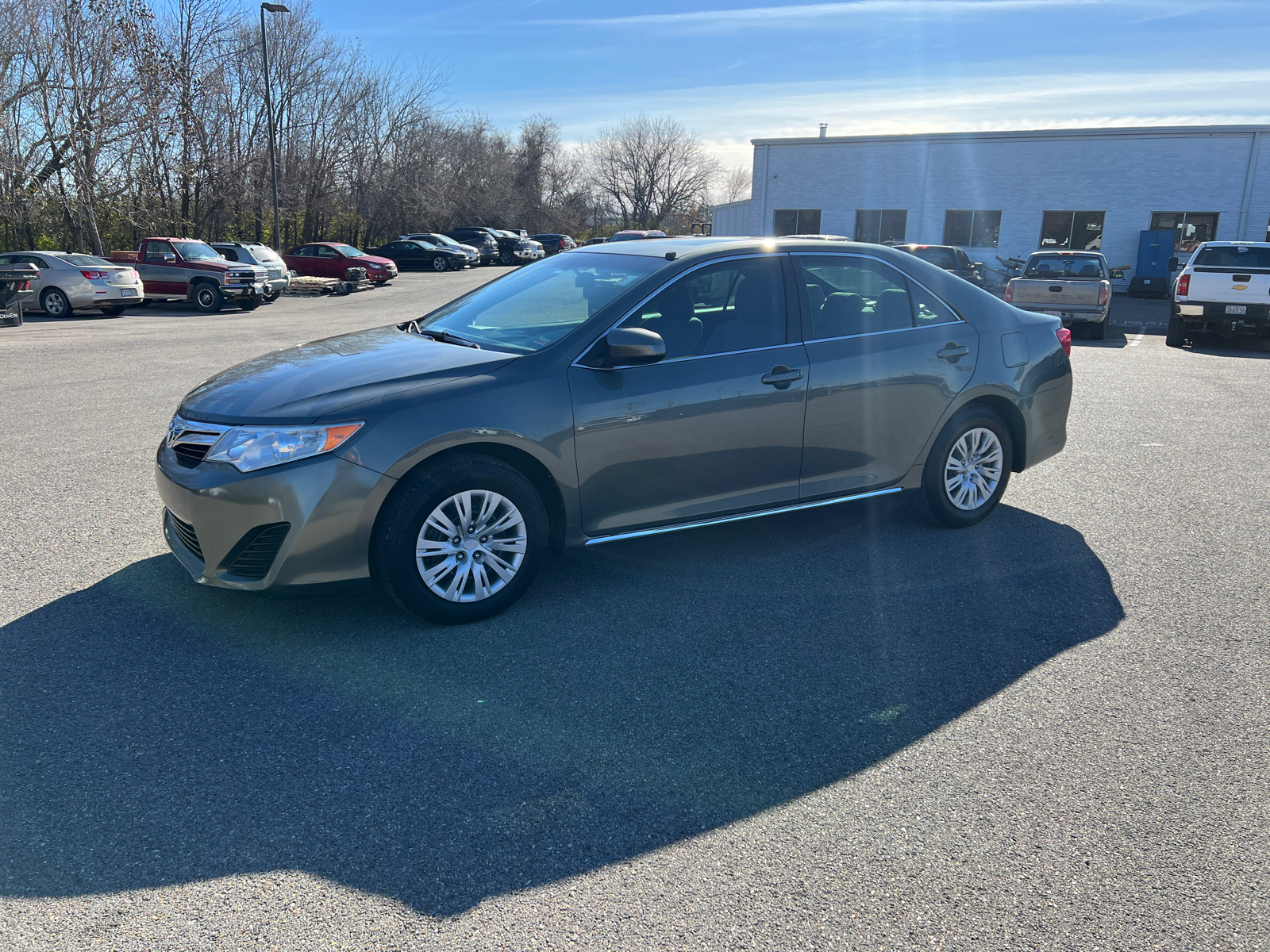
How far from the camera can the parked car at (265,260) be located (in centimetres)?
2469

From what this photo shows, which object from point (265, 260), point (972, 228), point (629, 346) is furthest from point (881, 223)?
point (629, 346)

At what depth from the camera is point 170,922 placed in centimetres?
242

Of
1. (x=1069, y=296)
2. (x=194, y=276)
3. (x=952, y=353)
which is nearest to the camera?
(x=952, y=353)

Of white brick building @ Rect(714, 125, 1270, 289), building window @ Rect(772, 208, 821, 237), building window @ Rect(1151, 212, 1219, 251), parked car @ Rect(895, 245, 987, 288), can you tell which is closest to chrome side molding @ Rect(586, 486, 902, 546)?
parked car @ Rect(895, 245, 987, 288)

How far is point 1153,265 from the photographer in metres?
33.4

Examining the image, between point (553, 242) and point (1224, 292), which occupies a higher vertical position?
point (553, 242)

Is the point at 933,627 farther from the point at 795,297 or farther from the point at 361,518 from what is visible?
the point at 361,518

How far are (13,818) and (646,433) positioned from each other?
282cm

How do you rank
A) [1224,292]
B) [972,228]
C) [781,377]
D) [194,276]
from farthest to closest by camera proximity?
[972,228] → [194,276] → [1224,292] → [781,377]

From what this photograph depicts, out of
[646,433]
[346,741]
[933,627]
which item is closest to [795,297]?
[646,433]

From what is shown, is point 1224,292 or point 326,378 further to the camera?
point 1224,292

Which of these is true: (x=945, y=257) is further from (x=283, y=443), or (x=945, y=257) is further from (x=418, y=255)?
(x=418, y=255)

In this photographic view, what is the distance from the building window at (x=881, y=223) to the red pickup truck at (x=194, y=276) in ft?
79.0

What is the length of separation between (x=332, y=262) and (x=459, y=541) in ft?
101
